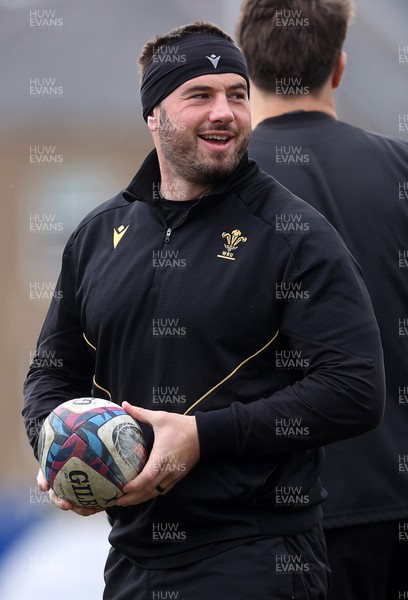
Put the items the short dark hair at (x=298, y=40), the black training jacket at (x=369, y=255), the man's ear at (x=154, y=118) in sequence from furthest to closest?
the short dark hair at (x=298, y=40) < the black training jacket at (x=369, y=255) < the man's ear at (x=154, y=118)

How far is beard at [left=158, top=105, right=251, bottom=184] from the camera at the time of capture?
357cm

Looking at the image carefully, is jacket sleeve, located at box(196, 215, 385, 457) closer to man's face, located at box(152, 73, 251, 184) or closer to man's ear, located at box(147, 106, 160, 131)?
man's face, located at box(152, 73, 251, 184)

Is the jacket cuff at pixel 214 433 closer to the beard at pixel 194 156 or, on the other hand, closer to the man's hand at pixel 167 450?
the man's hand at pixel 167 450

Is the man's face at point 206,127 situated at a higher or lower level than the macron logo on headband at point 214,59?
lower

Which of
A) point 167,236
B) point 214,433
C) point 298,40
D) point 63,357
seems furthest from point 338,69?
point 214,433

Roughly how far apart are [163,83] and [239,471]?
1.29 meters

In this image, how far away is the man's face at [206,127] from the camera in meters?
3.57

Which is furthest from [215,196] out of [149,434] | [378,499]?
[378,499]

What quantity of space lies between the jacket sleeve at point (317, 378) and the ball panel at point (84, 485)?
11.7 inches

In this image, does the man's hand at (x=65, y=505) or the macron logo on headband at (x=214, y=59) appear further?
the macron logo on headband at (x=214, y=59)

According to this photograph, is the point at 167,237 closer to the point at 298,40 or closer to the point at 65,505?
the point at 65,505

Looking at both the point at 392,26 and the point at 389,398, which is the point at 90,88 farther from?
the point at 389,398

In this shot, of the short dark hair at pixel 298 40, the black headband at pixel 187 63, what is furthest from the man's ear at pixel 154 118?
the short dark hair at pixel 298 40

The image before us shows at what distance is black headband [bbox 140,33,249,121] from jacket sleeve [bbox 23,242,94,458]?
62 cm
